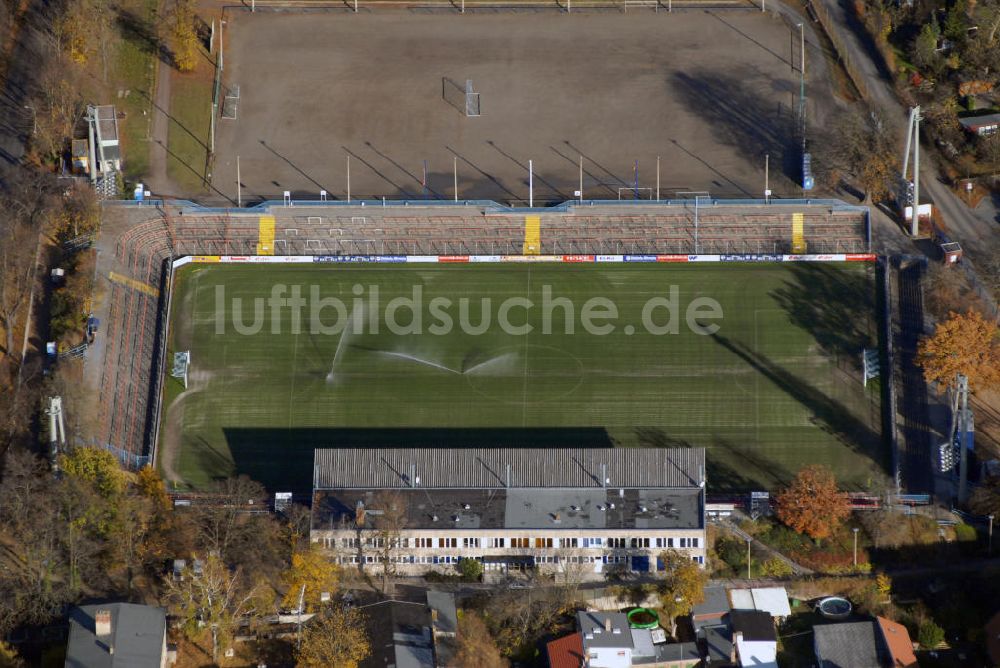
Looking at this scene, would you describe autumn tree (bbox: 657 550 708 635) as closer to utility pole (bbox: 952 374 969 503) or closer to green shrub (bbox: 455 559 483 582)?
green shrub (bbox: 455 559 483 582)

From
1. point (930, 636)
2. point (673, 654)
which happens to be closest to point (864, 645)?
point (930, 636)

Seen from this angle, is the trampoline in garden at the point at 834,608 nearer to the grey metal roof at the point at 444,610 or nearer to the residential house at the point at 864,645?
the residential house at the point at 864,645

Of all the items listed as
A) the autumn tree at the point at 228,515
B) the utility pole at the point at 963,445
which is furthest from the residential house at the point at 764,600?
the autumn tree at the point at 228,515

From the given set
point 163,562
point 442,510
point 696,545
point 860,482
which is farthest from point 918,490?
point 163,562

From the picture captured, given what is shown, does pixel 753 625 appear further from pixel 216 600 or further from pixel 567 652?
pixel 216 600

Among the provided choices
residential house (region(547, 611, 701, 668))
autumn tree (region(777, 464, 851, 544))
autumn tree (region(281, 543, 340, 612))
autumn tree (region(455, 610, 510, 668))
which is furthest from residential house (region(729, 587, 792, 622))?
autumn tree (region(281, 543, 340, 612))

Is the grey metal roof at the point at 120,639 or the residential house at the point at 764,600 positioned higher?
the residential house at the point at 764,600
